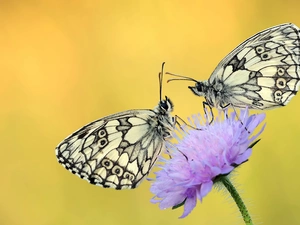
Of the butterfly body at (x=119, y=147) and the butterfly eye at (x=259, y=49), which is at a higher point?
the butterfly eye at (x=259, y=49)

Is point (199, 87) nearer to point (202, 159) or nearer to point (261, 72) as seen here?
point (261, 72)

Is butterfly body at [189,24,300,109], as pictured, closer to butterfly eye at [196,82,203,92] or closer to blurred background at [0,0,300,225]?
butterfly eye at [196,82,203,92]

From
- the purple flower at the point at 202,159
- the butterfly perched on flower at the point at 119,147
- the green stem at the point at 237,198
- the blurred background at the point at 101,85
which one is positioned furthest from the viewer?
the blurred background at the point at 101,85

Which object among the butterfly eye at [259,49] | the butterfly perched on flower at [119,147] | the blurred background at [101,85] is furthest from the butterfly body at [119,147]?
the blurred background at [101,85]

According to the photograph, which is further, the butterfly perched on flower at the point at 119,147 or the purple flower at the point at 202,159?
the butterfly perched on flower at the point at 119,147

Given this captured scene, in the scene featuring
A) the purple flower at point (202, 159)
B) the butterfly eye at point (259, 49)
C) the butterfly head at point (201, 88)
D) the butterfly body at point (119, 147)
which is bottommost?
the purple flower at point (202, 159)

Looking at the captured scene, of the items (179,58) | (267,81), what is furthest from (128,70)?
(267,81)

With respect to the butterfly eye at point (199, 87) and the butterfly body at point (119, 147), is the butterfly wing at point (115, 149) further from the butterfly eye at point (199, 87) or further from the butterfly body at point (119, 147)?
the butterfly eye at point (199, 87)
